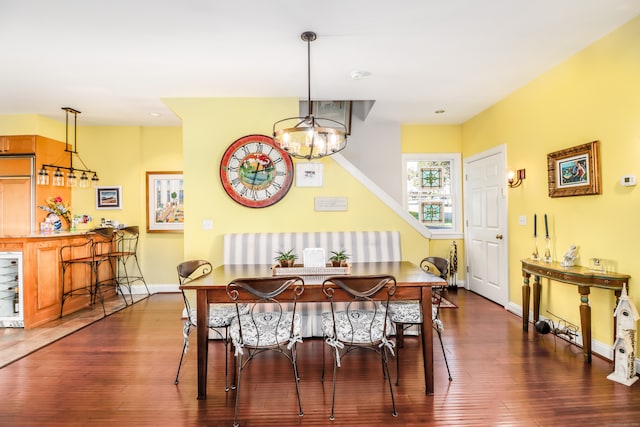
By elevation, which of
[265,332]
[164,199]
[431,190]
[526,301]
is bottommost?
[526,301]

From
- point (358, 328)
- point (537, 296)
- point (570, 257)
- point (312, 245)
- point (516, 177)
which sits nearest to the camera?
point (358, 328)

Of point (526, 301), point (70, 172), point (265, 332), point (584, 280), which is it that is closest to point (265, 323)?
point (265, 332)

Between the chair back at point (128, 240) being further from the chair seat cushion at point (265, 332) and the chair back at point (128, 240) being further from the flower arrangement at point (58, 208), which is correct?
the chair seat cushion at point (265, 332)

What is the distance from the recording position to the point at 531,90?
374 cm

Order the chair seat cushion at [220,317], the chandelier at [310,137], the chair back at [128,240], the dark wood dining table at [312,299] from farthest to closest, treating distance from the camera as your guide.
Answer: the chair back at [128,240] < the chair seat cushion at [220,317] < the chandelier at [310,137] < the dark wood dining table at [312,299]

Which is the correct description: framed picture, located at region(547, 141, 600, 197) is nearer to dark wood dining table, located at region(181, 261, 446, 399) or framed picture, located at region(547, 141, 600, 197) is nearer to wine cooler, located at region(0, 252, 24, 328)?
dark wood dining table, located at region(181, 261, 446, 399)

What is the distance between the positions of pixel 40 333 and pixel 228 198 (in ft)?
7.97

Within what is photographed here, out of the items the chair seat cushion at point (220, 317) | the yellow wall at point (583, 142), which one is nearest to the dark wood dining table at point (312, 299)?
the chair seat cushion at point (220, 317)

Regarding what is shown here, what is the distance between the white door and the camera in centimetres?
437

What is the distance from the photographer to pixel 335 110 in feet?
17.5

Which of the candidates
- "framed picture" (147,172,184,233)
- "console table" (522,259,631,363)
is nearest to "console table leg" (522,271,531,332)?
"console table" (522,259,631,363)

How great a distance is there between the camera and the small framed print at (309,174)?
163 inches

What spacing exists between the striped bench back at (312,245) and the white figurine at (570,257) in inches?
58.1

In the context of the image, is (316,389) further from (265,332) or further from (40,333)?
(40,333)
